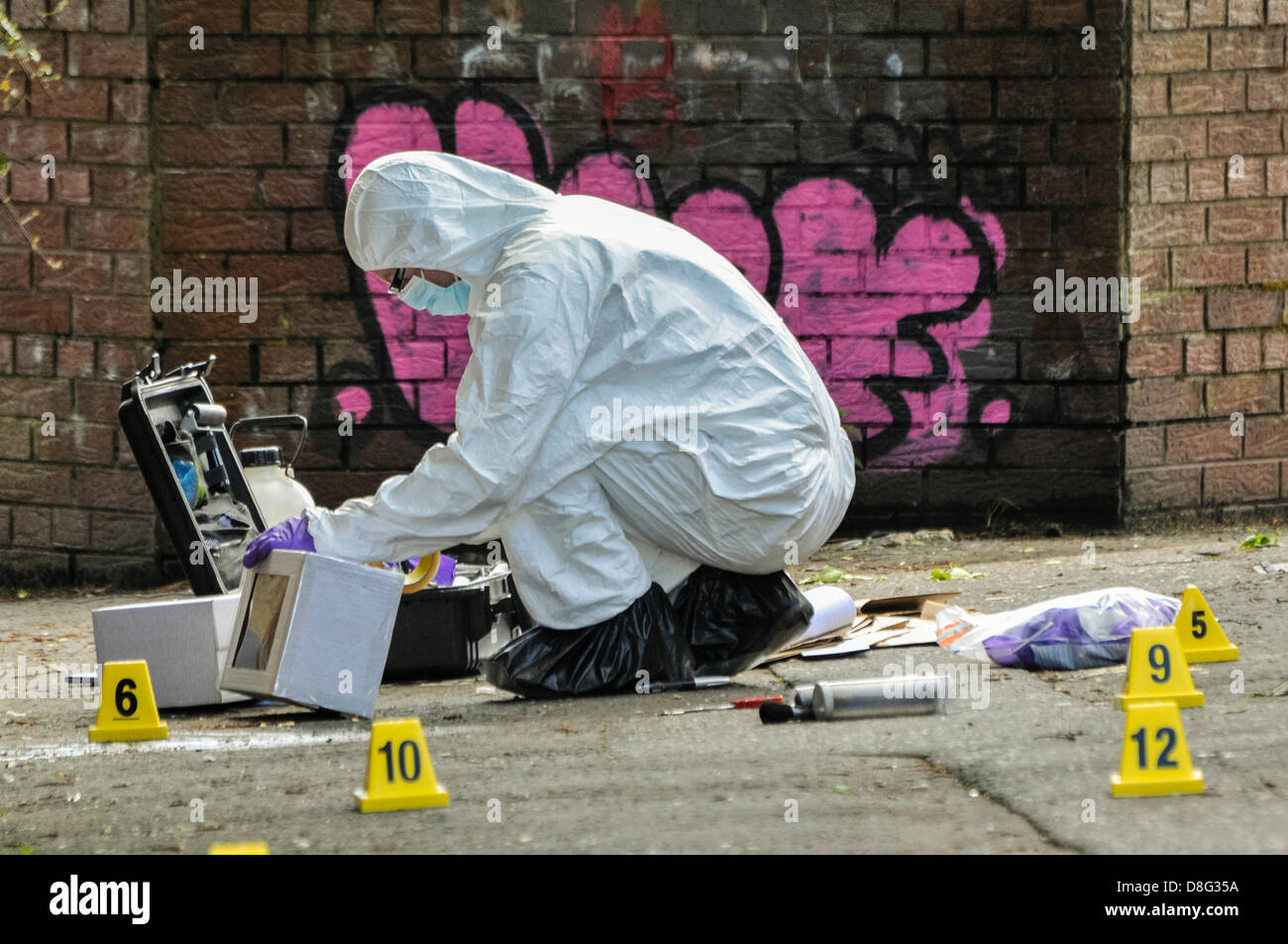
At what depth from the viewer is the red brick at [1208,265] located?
7.26 meters

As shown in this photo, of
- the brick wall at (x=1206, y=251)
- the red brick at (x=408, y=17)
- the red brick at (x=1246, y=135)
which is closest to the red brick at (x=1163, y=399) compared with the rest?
the brick wall at (x=1206, y=251)

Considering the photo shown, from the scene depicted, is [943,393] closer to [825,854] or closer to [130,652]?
[130,652]

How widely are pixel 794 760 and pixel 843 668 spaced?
4.38 feet

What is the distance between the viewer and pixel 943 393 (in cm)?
726

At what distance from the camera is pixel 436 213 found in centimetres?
412

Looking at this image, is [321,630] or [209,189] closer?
[321,630]

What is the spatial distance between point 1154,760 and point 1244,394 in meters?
5.10

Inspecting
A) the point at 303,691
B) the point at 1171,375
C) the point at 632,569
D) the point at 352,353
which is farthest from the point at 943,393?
the point at 303,691

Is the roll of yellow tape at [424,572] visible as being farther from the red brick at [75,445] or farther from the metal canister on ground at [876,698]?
the red brick at [75,445]

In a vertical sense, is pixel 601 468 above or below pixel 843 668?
above

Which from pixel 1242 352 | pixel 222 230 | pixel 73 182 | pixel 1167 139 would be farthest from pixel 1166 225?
pixel 73 182

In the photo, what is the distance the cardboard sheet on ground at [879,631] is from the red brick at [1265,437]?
2.89 meters

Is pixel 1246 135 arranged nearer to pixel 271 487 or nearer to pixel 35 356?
pixel 271 487

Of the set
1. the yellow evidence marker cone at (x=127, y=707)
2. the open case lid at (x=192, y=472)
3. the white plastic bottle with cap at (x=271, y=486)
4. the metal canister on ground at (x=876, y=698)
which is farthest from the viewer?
the white plastic bottle with cap at (x=271, y=486)
